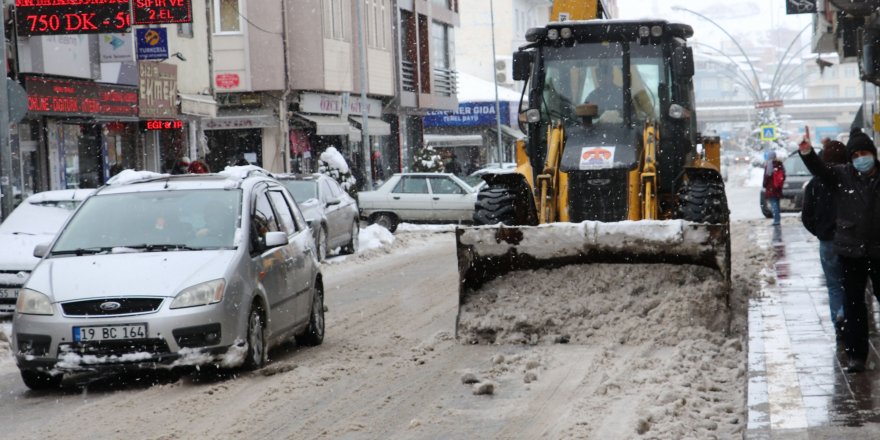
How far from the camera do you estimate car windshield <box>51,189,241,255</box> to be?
405 inches

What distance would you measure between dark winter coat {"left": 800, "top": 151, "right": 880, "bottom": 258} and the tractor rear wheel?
3.80 metres

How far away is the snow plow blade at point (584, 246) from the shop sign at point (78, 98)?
529 inches

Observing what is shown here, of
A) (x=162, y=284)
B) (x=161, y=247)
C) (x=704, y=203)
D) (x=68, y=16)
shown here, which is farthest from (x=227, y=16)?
(x=162, y=284)

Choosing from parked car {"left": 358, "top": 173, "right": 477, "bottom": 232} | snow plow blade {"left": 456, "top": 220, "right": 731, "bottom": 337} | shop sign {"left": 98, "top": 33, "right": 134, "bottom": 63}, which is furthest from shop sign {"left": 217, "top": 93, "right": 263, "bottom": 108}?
snow plow blade {"left": 456, "top": 220, "right": 731, "bottom": 337}

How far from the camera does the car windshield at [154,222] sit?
33.8 feet

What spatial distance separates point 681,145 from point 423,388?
5619 mm

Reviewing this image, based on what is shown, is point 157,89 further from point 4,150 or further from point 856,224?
point 856,224

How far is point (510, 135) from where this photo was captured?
6844cm

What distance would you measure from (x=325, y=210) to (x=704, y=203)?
10.8 m

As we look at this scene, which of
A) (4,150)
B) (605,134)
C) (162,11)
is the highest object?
(162,11)

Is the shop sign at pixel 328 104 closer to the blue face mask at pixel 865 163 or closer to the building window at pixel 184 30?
the building window at pixel 184 30

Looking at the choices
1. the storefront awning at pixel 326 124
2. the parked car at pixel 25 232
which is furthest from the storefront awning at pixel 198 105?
the parked car at pixel 25 232

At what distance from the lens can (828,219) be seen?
30.5 feet

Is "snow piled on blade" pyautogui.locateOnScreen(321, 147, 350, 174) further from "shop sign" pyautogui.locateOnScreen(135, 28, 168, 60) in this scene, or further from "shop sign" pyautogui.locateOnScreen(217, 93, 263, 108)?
"shop sign" pyautogui.locateOnScreen(135, 28, 168, 60)
